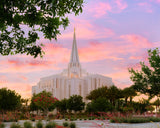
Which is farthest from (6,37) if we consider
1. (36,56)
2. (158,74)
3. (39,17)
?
(158,74)

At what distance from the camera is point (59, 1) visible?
6.28 m

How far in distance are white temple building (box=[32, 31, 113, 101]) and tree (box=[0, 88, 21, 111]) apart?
159 feet

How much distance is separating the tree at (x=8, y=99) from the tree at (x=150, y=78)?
1756 cm

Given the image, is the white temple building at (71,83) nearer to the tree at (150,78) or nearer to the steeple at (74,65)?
the steeple at (74,65)

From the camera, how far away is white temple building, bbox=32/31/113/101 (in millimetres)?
79812

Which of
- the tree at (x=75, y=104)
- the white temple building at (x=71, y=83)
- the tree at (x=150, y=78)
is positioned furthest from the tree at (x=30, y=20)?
the white temple building at (x=71, y=83)

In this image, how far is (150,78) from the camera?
2658cm

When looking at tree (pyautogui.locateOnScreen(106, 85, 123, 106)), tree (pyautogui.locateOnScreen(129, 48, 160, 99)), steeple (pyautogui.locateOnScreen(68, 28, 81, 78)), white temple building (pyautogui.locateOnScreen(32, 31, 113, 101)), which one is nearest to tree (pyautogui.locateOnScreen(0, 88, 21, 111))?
tree (pyautogui.locateOnScreen(129, 48, 160, 99))

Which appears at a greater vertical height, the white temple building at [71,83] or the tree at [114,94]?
the white temple building at [71,83]

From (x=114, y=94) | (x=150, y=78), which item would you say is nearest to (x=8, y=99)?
(x=150, y=78)

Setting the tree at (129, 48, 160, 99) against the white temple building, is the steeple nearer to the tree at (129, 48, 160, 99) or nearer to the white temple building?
the white temple building

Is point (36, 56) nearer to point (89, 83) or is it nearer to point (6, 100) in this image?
point (6, 100)

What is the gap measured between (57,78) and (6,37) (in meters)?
74.3

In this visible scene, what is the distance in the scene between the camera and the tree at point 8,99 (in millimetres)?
29188
